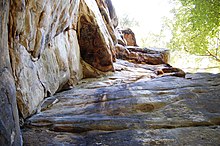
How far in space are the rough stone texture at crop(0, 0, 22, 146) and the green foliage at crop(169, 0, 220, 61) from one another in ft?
29.0

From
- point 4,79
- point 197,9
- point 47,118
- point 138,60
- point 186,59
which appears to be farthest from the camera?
point 186,59

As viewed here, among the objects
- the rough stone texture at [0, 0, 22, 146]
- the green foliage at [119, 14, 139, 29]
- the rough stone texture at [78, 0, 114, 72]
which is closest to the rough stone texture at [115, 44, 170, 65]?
the rough stone texture at [78, 0, 114, 72]

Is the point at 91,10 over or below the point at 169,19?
below

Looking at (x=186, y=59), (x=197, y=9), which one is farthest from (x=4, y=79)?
(x=186, y=59)

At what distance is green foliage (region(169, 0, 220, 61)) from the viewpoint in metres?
9.23

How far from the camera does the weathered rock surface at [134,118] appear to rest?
330 centimetres

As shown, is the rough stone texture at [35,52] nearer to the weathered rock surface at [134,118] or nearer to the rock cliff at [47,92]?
the rock cliff at [47,92]

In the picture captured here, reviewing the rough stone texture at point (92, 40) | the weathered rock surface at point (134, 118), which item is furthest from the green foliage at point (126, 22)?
the weathered rock surface at point (134, 118)

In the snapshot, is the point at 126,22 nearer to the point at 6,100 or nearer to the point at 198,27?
the point at 198,27

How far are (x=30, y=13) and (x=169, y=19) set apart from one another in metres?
17.9

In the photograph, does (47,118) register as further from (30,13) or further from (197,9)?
(197,9)

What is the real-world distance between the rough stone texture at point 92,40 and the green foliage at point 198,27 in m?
4.87

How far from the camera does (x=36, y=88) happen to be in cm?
520

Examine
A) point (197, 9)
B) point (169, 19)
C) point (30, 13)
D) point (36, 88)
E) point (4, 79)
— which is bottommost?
point (36, 88)
